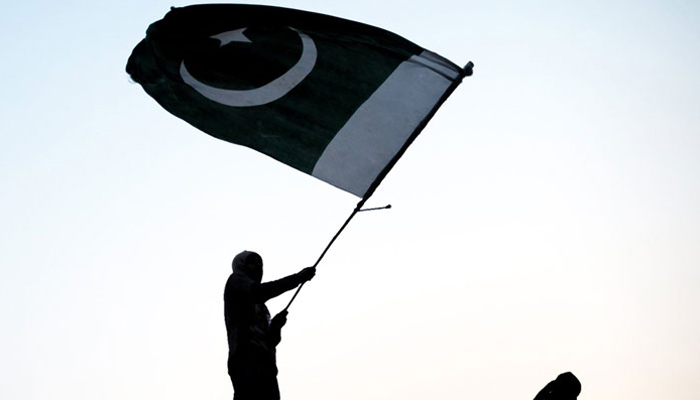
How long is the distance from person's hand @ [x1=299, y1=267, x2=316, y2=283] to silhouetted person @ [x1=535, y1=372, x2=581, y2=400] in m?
2.45

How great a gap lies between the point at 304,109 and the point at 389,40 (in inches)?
42.3

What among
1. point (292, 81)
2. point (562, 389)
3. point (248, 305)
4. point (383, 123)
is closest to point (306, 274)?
point (248, 305)

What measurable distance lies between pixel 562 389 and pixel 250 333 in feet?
9.75

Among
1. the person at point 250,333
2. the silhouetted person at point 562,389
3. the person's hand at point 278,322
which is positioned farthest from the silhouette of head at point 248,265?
the silhouetted person at point 562,389

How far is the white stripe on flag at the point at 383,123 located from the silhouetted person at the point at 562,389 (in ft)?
8.36

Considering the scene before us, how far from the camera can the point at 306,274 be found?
31.7ft

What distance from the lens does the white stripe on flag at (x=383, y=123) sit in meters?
10.3

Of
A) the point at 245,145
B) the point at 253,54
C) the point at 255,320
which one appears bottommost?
the point at 255,320

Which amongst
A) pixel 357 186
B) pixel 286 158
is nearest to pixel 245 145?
pixel 286 158

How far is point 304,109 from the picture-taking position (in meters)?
10.6

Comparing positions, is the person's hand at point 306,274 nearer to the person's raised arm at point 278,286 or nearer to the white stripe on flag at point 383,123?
the person's raised arm at point 278,286

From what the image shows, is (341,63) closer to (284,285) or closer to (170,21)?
(170,21)

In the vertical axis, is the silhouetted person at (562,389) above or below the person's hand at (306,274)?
below

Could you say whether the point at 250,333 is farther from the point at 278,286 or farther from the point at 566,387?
the point at 566,387
